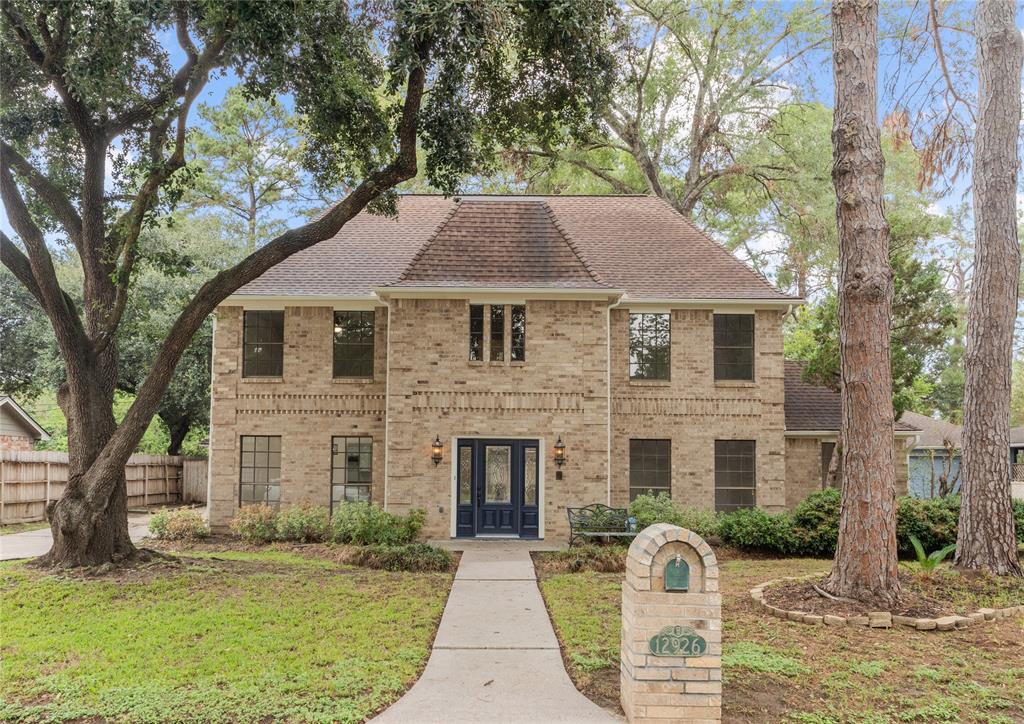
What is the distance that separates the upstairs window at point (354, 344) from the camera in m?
16.6

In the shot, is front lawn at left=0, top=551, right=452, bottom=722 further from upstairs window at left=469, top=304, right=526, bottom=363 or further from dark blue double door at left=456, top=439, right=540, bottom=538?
upstairs window at left=469, top=304, right=526, bottom=363

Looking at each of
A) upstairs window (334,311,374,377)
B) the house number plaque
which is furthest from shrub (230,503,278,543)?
the house number plaque

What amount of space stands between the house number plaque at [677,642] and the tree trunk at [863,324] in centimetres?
455

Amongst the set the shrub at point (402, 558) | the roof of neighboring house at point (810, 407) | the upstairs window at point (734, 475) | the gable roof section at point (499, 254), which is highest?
the gable roof section at point (499, 254)

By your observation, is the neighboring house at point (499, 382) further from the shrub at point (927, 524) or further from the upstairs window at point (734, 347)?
the shrub at point (927, 524)

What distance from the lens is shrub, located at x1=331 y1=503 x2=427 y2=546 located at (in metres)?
13.5

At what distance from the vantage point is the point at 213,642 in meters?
7.16

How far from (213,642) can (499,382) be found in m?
8.95

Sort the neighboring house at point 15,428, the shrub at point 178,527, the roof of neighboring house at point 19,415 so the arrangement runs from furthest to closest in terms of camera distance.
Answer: the neighboring house at point 15,428
the roof of neighboring house at point 19,415
the shrub at point 178,527

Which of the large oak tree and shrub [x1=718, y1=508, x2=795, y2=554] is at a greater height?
the large oak tree

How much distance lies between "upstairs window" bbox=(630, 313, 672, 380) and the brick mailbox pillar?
1187 centimetres

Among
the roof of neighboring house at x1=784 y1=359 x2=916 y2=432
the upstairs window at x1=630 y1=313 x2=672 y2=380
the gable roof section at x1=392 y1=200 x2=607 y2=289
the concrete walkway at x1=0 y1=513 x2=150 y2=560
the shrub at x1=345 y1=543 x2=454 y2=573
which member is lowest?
the concrete walkway at x1=0 y1=513 x2=150 y2=560

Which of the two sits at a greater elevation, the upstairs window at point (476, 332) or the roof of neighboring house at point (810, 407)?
the upstairs window at point (476, 332)

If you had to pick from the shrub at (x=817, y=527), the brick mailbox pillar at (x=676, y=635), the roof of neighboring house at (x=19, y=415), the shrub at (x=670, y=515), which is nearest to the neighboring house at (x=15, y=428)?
the roof of neighboring house at (x=19, y=415)
